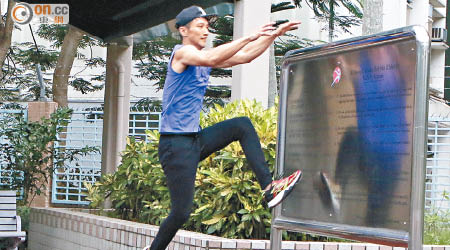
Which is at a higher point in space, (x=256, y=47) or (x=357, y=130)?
(x=256, y=47)

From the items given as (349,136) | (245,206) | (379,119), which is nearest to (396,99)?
(379,119)

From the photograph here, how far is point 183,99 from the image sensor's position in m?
5.39

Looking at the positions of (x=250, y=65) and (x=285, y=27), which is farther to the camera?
(x=250, y=65)

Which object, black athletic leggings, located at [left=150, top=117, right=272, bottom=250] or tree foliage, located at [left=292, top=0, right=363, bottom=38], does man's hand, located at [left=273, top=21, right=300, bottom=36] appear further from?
tree foliage, located at [left=292, top=0, right=363, bottom=38]

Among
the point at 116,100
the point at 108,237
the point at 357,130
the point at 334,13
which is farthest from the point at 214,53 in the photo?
the point at 334,13

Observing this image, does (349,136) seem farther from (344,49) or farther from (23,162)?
(23,162)

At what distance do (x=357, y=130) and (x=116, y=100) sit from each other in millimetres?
10000

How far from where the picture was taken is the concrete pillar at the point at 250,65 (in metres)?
10.1

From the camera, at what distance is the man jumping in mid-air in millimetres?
5312

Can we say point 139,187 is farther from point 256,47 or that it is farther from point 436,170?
point 436,170

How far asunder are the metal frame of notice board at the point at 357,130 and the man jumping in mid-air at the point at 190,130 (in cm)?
31

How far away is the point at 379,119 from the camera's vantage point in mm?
4980

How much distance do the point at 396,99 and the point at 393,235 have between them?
2.36 feet

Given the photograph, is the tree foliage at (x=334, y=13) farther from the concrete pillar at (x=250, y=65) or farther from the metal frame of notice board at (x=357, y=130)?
the metal frame of notice board at (x=357, y=130)
